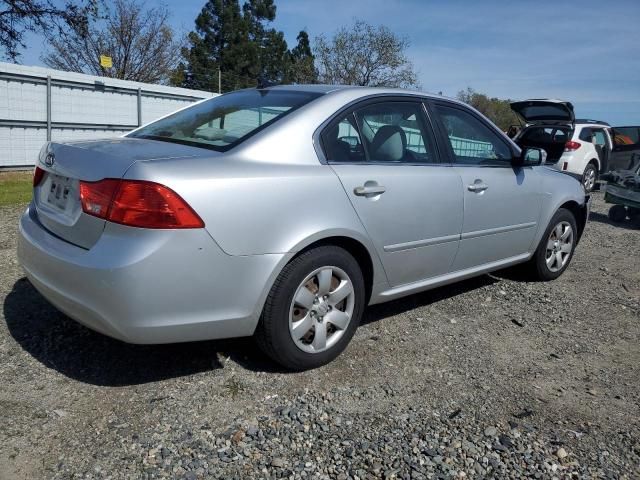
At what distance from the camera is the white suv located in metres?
10.9

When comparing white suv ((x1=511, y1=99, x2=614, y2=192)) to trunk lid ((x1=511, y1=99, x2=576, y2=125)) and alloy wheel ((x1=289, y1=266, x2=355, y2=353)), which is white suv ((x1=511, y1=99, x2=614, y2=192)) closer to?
trunk lid ((x1=511, y1=99, x2=576, y2=125))

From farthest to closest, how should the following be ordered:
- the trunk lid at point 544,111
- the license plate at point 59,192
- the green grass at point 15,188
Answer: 1. the trunk lid at point 544,111
2. the green grass at point 15,188
3. the license plate at point 59,192

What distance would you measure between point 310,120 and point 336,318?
1133 millimetres

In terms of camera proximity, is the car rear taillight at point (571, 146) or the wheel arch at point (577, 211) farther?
the car rear taillight at point (571, 146)

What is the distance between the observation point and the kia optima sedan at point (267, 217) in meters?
2.57

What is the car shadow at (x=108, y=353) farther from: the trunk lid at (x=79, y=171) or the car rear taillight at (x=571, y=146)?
the car rear taillight at (x=571, y=146)

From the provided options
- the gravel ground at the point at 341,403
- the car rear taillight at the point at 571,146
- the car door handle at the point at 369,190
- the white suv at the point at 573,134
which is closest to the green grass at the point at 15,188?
the gravel ground at the point at 341,403

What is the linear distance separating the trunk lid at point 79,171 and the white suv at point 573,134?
8.46 metres

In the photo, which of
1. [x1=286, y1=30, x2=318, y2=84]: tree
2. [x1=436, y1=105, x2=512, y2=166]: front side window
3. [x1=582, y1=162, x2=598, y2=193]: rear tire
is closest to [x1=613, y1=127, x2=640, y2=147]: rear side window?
[x1=582, y1=162, x2=598, y2=193]: rear tire

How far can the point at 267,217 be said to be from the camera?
2797 millimetres

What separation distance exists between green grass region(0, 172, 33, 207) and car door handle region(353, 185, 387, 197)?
21.0 feet

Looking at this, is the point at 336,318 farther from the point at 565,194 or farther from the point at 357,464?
the point at 565,194

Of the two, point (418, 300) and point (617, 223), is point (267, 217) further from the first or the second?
point (617, 223)

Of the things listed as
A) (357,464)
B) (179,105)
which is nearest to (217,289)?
(357,464)
